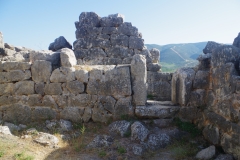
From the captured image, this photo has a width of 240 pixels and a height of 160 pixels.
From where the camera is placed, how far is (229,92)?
4719 mm

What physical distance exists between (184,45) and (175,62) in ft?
41.5

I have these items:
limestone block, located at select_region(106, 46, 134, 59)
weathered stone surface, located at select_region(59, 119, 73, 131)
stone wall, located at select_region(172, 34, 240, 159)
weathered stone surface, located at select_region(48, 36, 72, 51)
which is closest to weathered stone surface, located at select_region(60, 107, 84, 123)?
weathered stone surface, located at select_region(59, 119, 73, 131)

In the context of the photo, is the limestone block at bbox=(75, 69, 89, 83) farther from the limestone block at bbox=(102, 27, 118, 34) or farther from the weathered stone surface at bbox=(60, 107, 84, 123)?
the limestone block at bbox=(102, 27, 118, 34)

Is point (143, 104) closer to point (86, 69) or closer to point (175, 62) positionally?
point (86, 69)

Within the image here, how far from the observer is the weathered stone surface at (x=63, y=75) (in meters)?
6.51

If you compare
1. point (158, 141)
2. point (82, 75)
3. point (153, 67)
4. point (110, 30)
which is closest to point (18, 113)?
point (82, 75)

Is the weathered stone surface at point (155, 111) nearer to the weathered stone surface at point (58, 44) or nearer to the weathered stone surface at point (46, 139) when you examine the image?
the weathered stone surface at point (46, 139)

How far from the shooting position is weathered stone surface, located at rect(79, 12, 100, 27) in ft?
36.4

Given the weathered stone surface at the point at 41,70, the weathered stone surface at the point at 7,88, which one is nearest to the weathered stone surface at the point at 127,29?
the weathered stone surface at the point at 41,70

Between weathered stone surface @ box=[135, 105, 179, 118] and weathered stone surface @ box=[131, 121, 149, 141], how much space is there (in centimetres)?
47

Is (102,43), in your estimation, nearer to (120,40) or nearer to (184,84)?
(120,40)

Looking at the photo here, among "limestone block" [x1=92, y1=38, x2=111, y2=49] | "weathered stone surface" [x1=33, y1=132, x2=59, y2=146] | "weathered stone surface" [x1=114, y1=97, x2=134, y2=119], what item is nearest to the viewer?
"weathered stone surface" [x1=33, y1=132, x2=59, y2=146]

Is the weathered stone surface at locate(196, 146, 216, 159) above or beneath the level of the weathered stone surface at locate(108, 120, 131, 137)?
beneath

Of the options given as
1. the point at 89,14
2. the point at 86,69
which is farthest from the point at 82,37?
the point at 86,69
